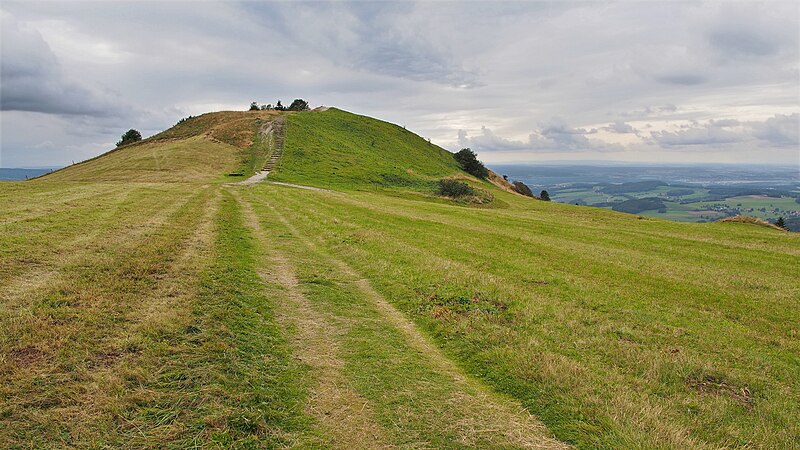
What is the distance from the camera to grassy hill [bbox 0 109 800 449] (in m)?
5.62

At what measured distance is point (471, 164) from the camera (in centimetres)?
10212

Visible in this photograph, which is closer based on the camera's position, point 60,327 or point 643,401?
point 643,401

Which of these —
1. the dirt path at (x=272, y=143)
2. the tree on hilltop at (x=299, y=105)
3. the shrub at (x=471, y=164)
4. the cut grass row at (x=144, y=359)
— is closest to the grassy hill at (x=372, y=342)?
the cut grass row at (x=144, y=359)

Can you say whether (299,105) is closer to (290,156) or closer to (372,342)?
(290,156)

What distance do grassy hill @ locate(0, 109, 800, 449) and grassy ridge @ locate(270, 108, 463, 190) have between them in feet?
143

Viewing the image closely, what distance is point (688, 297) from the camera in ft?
42.9

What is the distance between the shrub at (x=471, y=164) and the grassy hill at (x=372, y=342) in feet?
266

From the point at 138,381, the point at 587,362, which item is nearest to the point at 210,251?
the point at 138,381

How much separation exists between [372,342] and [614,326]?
6200mm

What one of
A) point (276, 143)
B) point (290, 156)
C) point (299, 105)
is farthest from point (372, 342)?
point (299, 105)

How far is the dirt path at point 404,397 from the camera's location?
220 inches

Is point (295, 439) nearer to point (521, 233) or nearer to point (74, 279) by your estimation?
point (74, 279)

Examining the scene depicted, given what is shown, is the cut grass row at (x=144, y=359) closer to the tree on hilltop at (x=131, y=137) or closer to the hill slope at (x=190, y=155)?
the hill slope at (x=190, y=155)

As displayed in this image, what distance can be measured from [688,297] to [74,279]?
1819 centimetres
